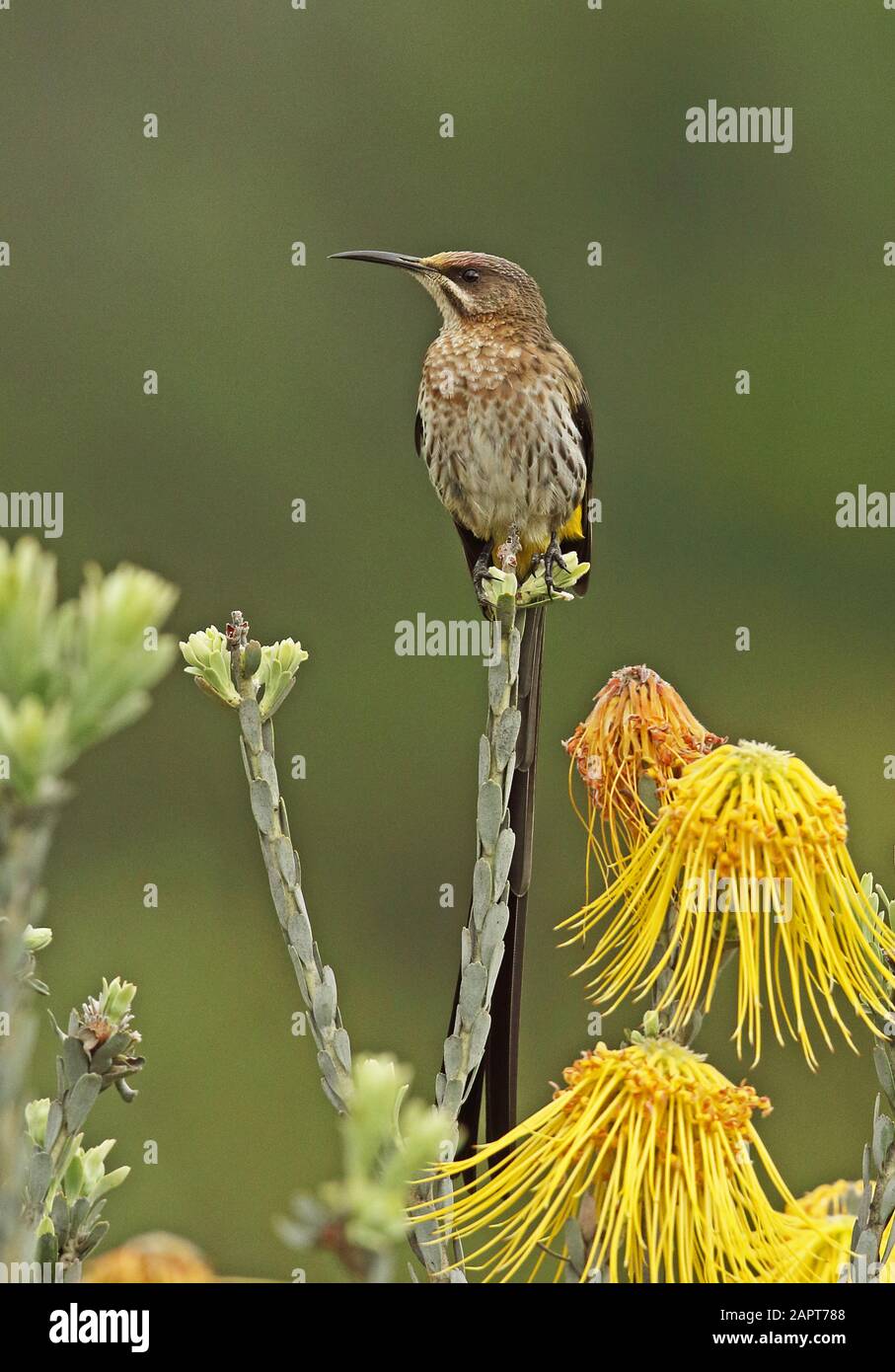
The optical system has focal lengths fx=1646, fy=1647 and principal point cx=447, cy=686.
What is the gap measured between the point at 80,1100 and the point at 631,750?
49 centimetres

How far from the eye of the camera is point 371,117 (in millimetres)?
6633

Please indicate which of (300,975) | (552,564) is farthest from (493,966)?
(552,564)

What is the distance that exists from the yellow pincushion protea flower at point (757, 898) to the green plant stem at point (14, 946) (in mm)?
477

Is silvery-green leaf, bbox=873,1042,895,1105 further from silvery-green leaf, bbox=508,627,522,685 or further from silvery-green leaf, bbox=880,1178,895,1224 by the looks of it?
silvery-green leaf, bbox=508,627,522,685

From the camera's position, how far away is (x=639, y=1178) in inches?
38.3

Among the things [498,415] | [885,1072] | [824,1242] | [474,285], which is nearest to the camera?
[885,1072]

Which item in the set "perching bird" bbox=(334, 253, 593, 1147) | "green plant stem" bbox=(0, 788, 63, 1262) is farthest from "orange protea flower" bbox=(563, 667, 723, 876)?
"perching bird" bbox=(334, 253, 593, 1147)

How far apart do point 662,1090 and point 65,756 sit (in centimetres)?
57

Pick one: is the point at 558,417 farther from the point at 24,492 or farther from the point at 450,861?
the point at 450,861

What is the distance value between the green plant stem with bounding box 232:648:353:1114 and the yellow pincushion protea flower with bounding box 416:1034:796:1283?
0.48 feet

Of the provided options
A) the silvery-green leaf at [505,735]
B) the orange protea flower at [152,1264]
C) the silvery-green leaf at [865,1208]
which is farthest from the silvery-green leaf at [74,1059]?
the silvery-green leaf at [865,1208]

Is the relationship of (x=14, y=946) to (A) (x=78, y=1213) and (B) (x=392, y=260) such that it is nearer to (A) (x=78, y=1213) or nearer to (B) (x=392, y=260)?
(A) (x=78, y=1213)

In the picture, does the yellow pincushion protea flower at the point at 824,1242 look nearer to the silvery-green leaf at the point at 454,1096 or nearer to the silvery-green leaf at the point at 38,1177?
the silvery-green leaf at the point at 454,1096

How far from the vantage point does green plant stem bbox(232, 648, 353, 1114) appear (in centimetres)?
111
